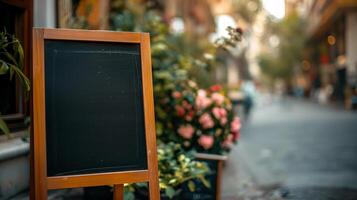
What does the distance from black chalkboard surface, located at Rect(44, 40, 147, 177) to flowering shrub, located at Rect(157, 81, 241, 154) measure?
6.58 feet

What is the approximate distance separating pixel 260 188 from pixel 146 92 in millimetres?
3264

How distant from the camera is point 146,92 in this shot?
114 inches

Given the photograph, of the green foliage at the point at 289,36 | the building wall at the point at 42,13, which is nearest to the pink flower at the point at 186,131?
the building wall at the point at 42,13

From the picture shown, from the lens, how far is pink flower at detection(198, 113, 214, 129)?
16.4ft

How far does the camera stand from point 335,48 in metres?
30.2

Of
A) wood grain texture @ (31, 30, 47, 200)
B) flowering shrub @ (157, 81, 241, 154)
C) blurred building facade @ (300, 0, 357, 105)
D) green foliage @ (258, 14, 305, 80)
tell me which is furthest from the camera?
green foliage @ (258, 14, 305, 80)

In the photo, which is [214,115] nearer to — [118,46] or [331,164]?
[118,46]

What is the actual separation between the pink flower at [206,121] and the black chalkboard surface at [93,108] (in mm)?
2172

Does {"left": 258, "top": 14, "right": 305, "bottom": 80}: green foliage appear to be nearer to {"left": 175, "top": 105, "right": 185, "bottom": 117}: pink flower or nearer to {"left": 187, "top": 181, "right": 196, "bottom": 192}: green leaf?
{"left": 175, "top": 105, "right": 185, "bottom": 117}: pink flower

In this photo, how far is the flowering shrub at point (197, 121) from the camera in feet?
16.3

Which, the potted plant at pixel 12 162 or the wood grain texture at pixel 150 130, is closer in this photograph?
the wood grain texture at pixel 150 130

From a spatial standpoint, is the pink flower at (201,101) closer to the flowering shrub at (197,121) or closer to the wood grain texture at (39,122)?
the flowering shrub at (197,121)

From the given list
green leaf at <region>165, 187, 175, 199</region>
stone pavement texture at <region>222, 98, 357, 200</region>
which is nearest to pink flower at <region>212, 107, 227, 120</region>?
stone pavement texture at <region>222, 98, 357, 200</region>

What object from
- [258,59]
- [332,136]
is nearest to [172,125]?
[332,136]
